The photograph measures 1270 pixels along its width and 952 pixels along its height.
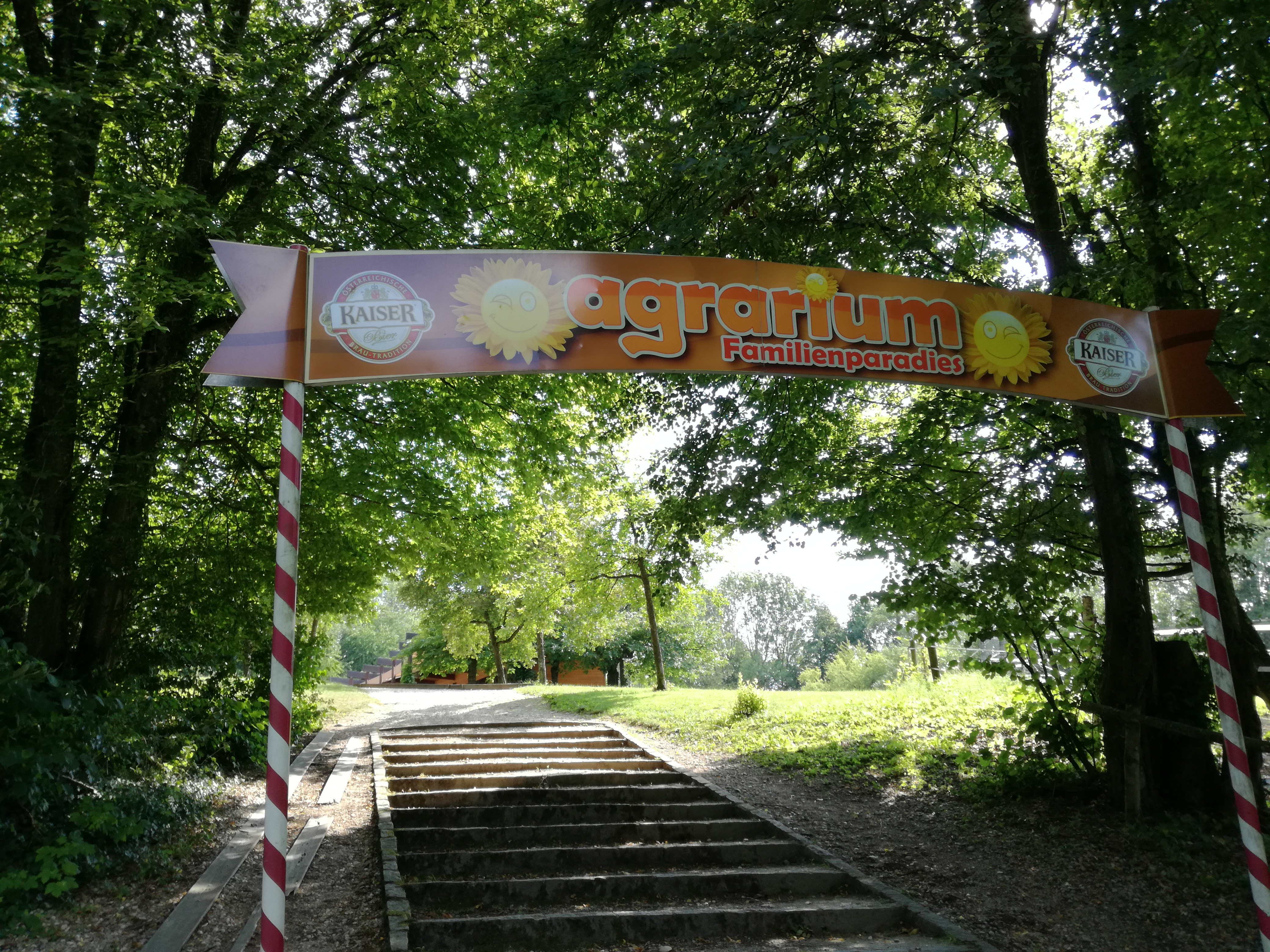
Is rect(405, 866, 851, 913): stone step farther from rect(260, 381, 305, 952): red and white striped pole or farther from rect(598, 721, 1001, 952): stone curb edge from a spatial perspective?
rect(260, 381, 305, 952): red and white striped pole

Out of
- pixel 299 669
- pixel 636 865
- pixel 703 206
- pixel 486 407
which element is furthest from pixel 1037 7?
pixel 299 669

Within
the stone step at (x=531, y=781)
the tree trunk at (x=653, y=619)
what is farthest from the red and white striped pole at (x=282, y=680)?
the tree trunk at (x=653, y=619)

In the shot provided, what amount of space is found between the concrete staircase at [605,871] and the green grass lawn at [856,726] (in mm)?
2362

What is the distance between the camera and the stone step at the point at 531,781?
32.5 ft

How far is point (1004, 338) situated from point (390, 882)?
605 centimetres

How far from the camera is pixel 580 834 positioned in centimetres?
804

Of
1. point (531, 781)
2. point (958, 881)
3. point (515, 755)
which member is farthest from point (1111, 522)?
point (515, 755)

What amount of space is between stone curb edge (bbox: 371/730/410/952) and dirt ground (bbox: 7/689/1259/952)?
0.43ft

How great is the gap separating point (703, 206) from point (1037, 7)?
3891mm

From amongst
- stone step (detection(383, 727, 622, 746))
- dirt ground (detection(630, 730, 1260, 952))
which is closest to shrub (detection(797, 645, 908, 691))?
stone step (detection(383, 727, 622, 746))

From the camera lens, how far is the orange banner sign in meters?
4.76

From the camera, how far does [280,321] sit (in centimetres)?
468

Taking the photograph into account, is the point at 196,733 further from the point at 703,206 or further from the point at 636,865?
the point at 703,206

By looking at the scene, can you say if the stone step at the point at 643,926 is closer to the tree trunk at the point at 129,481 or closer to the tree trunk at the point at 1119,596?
the tree trunk at the point at 1119,596
